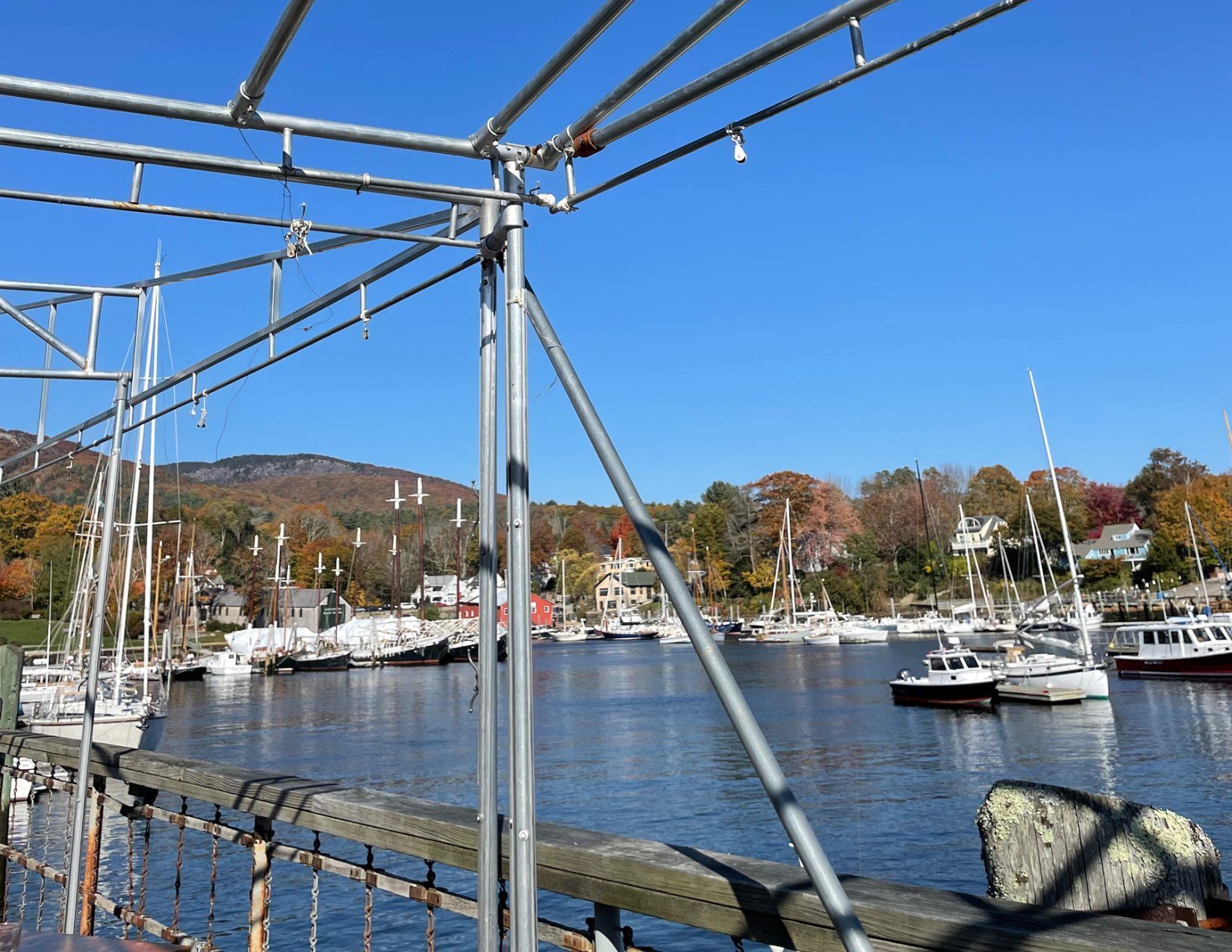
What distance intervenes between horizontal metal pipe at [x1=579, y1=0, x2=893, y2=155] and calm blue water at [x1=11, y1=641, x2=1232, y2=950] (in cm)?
1048

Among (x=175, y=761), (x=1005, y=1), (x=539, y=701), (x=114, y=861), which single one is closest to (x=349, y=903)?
(x=114, y=861)

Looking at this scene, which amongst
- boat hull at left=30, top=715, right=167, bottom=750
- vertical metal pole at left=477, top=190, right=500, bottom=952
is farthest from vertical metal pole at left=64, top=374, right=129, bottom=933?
boat hull at left=30, top=715, right=167, bottom=750

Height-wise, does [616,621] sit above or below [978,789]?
above

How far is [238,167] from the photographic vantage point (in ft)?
8.03

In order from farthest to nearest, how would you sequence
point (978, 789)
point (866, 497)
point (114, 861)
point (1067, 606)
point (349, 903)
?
point (866, 497) → point (1067, 606) → point (978, 789) → point (114, 861) → point (349, 903)

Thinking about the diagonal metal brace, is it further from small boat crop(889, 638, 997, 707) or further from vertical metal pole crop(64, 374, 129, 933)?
small boat crop(889, 638, 997, 707)

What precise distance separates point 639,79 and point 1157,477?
9849cm

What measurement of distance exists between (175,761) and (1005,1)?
408 centimetres

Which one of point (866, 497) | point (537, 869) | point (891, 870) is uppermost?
point (866, 497)

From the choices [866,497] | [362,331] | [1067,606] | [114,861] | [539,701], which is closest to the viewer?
[362,331]

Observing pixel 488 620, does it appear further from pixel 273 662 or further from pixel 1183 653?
pixel 273 662

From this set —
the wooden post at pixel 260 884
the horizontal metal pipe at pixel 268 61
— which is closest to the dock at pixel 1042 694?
the wooden post at pixel 260 884

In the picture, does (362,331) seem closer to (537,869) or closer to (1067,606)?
(537,869)

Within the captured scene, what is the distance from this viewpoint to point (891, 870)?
13844mm
